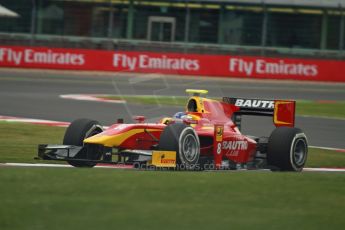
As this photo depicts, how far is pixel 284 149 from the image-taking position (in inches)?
509

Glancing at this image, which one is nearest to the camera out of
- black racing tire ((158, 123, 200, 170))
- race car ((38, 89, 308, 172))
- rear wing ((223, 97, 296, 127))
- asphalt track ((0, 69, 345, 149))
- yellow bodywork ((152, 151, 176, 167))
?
yellow bodywork ((152, 151, 176, 167))

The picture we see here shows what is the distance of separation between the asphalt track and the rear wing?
1.24 ft

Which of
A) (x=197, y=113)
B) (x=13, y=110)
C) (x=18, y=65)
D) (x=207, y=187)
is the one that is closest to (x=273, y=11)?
(x=18, y=65)

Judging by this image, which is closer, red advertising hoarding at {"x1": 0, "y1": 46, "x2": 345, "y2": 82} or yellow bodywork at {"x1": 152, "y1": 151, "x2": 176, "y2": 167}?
yellow bodywork at {"x1": 152, "y1": 151, "x2": 176, "y2": 167}

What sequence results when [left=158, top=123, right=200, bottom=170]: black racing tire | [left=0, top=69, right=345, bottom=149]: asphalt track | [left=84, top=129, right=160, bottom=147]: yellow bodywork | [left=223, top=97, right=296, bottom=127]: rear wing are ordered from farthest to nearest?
[left=223, top=97, right=296, bottom=127]: rear wing < [left=0, top=69, right=345, bottom=149]: asphalt track < [left=84, top=129, right=160, bottom=147]: yellow bodywork < [left=158, top=123, right=200, bottom=170]: black racing tire

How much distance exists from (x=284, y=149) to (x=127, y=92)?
228 centimetres

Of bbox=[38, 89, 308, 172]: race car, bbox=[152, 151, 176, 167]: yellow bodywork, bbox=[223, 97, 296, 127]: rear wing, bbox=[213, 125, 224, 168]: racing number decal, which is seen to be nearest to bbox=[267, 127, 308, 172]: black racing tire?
bbox=[38, 89, 308, 172]: race car

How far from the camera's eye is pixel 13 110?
22.3 meters

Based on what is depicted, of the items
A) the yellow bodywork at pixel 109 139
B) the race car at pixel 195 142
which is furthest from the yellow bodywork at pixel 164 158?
the yellow bodywork at pixel 109 139

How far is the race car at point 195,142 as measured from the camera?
38.6ft

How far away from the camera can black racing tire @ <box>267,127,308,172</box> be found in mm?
12938

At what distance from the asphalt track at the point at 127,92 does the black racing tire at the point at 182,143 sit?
0.47m

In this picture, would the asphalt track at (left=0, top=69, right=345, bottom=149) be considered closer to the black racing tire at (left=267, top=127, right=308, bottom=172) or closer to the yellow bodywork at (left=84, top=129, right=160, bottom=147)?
the yellow bodywork at (left=84, top=129, right=160, bottom=147)

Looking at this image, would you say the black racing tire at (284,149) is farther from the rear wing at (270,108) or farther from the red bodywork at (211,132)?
the rear wing at (270,108)
